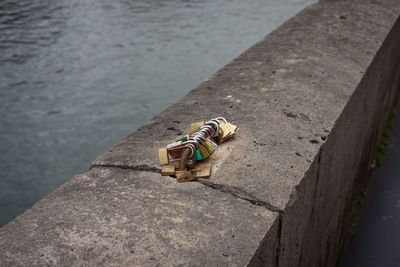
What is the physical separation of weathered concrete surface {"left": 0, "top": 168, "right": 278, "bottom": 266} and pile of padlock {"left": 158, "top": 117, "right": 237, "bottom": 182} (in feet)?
0.14

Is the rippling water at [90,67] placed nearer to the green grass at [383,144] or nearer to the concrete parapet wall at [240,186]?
the concrete parapet wall at [240,186]

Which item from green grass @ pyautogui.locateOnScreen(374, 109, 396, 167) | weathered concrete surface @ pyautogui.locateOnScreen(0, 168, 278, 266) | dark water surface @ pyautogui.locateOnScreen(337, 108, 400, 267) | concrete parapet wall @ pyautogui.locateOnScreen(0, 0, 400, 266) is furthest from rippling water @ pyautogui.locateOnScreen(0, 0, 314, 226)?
dark water surface @ pyautogui.locateOnScreen(337, 108, 400, 267)

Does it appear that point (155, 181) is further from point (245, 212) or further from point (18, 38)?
point (18, 38)

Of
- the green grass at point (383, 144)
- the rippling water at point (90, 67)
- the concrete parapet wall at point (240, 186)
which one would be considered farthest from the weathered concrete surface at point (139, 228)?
the green grass at point (383, 144)

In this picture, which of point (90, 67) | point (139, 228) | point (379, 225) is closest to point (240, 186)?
point (139, 228)

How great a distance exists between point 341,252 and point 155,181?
2404 millimetres

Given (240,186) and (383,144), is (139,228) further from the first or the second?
(383,144)

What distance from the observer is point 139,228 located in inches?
45.6

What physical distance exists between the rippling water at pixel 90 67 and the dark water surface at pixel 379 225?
8.00 feet

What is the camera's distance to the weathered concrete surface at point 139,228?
106cm

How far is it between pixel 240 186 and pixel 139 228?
15.8 inches

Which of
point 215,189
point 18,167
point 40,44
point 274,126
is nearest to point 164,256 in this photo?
point 215,189

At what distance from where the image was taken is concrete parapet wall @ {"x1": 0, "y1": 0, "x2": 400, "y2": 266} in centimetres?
111

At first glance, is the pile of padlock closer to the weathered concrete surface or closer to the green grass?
the weathered concrete surface
